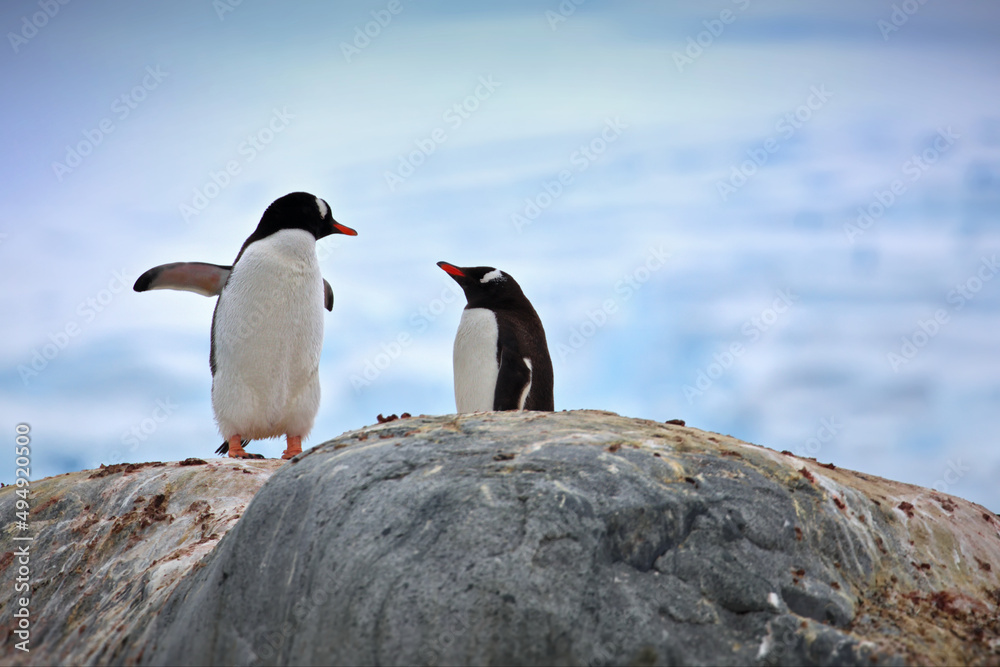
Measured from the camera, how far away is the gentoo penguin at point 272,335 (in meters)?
8.92

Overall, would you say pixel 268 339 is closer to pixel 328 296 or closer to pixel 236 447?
pixel 236 447

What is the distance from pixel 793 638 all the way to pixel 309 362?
652cm

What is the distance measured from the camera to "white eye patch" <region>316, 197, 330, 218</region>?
976 cm

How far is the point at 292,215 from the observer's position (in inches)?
376

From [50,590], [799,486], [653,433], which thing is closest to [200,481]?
[50,590]

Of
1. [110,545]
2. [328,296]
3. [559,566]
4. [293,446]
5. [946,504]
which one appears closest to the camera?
[559,566]

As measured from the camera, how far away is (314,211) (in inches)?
381

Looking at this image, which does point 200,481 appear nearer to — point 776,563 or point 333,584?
point 333,584

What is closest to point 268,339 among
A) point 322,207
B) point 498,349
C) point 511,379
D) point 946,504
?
point 322,207

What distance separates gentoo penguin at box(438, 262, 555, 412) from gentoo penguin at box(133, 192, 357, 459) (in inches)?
69.7

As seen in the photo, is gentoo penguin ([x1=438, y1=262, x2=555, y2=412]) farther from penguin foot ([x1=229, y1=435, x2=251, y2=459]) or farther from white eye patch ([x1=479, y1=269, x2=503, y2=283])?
penguin foot ([x1=229, y1=435, x2=251, y2=459])

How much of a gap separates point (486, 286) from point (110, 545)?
532 centimetres

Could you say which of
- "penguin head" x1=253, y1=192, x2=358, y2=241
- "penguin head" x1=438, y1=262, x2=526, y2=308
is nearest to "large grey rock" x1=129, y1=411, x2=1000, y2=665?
"penguin head" x1=253, y1=192, x2=358, y2=241

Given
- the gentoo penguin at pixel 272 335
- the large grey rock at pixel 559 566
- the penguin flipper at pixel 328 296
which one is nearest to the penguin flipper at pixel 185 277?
the gentoo penguin at pixel 272 335
